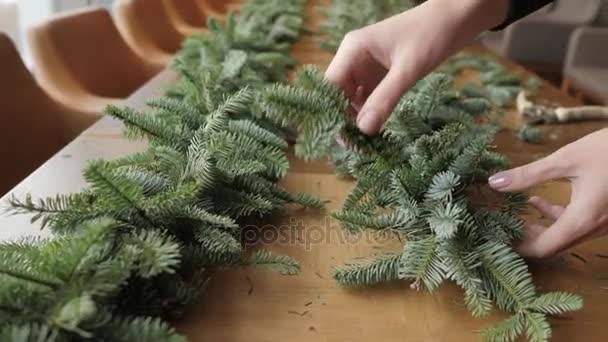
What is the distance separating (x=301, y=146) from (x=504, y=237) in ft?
0.68

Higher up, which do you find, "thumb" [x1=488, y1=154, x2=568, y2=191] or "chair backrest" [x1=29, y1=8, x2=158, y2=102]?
"thumb" [x1=488, y1=154, x2=568, y2=191]

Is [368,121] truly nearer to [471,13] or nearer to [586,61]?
[471,13]

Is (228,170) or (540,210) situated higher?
(228,170)

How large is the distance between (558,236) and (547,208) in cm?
9

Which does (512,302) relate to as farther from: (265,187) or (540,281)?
(265,187)

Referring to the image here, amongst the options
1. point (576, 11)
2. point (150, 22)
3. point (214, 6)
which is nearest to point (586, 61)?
point (576, 11)

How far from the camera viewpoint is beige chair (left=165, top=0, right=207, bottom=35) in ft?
8.44

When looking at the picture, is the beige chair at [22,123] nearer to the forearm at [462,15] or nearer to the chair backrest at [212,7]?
the forearm at [462,15]

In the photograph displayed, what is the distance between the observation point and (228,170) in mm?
661

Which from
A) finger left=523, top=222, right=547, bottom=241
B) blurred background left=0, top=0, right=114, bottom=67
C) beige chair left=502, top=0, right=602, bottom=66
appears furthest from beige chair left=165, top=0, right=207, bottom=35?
finger left=523, top=222, right=547, bottom=241

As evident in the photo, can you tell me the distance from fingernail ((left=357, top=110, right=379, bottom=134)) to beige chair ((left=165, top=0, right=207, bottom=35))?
1.96 meters

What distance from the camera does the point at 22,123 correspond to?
1247mm

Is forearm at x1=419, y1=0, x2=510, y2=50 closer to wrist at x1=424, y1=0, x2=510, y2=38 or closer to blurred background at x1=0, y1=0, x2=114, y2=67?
wrist at x1=424, y1=0, x2=510, y2=38

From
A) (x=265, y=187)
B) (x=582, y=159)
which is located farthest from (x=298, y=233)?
(x=582, y=159)
